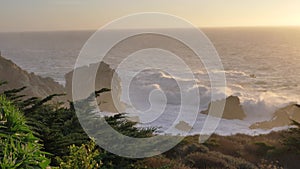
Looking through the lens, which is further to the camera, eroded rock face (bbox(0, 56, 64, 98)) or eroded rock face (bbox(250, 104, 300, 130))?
eroded rock face (bbox(0, 56, 64, 98))

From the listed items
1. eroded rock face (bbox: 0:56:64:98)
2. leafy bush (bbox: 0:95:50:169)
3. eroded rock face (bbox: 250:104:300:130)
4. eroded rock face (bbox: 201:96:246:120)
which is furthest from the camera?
eroded rock face (bbox: 0:56:64:98)

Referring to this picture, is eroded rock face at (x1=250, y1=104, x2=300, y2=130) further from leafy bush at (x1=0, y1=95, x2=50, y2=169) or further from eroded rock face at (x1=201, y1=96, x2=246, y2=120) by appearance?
leafy bush at (x1=0, y1=95, x2=50, y2=169)

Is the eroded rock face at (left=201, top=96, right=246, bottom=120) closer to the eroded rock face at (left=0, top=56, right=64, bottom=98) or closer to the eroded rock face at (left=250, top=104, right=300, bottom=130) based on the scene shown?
the eroded rock face at (left=250, top=104, right=300, bottom=130)

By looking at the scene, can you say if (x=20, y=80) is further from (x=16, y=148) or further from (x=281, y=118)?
(x=16, y=148)

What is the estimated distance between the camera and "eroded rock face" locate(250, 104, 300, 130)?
36250 mm

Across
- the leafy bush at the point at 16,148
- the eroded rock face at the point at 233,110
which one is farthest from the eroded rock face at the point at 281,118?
the leafy bush at the point at 16,148

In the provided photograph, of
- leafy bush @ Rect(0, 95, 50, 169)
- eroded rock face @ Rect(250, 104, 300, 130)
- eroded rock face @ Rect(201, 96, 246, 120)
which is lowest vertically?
eroded rock face @ Rect(250, 104, 300, 130)

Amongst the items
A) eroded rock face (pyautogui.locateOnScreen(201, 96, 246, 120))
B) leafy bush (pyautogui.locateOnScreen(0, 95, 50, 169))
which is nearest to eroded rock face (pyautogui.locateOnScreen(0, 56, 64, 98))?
eroded rock face (pyautogui.locateOnScreen(201, 96, 246, 120))

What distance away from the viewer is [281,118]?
1505 inches

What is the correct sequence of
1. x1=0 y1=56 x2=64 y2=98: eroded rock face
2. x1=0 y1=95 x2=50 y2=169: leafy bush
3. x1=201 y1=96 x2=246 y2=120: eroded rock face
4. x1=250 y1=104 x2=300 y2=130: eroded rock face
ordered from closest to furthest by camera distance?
x1=0 y1=95 x2=50 y2=169: leafy bush → x1=250 y1=104 x2=300 y2=130: eroded rock face → x1=201 y1=96 x2=246 y2=120: eroded rock face → x1=0 y1=56 x2=64 y2=98: eroded rock face

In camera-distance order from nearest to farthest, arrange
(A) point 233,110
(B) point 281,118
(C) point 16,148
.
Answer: (C) point 16,148
(B) point 281,118
(A) point 233,110

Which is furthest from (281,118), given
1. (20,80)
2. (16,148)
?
(16,148)

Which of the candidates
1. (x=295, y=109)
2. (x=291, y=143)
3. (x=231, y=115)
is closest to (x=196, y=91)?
(x=231, y=115)

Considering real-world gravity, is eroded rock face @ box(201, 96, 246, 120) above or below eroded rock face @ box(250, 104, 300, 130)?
above
